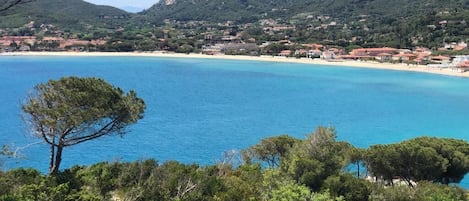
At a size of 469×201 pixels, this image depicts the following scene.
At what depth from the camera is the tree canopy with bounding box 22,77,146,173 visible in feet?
36.0

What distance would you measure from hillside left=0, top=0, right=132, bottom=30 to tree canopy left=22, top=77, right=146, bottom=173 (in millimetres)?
105466

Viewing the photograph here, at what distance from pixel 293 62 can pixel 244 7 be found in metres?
99.1

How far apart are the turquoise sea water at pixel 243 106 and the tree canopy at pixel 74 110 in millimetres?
1269

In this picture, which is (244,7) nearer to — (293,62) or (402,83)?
(293,62)

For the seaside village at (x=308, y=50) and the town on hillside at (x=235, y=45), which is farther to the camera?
the town on hillside at (x=235, y=45)

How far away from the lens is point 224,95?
45969mm

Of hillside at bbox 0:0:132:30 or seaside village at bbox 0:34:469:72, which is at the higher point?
hillside at bbox 0:0:132:30

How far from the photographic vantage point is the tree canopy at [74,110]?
11.0 meters

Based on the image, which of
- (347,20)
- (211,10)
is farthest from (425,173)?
(211,10)

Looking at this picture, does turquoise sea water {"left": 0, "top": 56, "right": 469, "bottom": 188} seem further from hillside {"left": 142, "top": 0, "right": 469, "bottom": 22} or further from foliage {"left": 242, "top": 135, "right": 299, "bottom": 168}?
hillside {"left": 142, "top": 0, "right": 469, "bottom": 22}

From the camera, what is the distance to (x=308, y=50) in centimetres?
8675

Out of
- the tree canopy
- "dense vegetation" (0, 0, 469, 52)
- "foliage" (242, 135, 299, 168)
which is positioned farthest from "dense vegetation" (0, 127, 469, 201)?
"dense vegetation" (0, 0, 469, 52)

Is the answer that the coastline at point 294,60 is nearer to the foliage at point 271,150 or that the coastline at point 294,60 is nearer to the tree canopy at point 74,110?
the foliage at point 271,150

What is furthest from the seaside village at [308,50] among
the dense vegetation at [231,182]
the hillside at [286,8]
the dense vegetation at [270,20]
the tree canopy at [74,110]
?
the tree canopy at [74,110]
